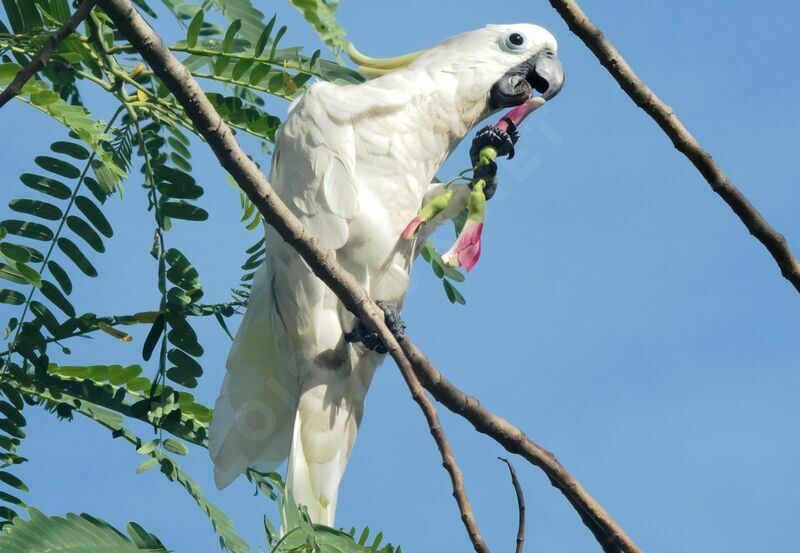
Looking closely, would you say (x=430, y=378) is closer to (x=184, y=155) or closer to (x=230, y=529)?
(x=230, y=529)

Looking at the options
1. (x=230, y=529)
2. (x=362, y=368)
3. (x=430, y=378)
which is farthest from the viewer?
(x=362, y=368)

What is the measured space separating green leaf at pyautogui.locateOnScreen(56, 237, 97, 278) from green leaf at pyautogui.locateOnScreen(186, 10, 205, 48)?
548 millimetres

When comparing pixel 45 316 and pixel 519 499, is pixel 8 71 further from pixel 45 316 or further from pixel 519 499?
pixel 519 499

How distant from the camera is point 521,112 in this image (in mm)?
2723

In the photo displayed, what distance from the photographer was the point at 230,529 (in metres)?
2.37

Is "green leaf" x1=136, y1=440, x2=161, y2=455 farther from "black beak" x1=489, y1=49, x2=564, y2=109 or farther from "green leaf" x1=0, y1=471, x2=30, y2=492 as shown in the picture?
"black beak" x1=489, y1=49, x2=564, y2=109

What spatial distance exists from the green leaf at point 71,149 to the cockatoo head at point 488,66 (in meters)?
0.86

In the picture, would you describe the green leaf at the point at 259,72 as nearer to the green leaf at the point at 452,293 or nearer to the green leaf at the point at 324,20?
the green leaf at the point at 324,20

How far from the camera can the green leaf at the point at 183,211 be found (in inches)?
98.0

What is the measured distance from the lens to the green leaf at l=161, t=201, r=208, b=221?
8.16 feet

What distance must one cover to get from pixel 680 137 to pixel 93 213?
53.9 inches

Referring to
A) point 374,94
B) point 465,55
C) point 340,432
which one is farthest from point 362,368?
point 465,55

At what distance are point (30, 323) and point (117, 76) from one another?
605mm

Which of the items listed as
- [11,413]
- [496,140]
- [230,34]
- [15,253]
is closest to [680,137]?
[496,140]
